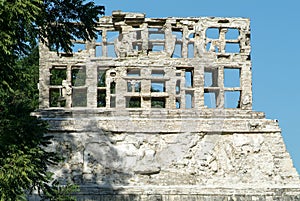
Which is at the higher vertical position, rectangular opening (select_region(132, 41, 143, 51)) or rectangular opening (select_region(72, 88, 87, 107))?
rectangular opening (select_region(132, 41, 143, 51))

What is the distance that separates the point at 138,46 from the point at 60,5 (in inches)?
541

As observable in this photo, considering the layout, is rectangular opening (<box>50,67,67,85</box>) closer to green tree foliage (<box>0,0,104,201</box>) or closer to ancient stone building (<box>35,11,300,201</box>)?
ancient stone building (<box>35,11,300,201</box>)

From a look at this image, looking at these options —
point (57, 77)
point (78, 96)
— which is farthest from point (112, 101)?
point (57, 77)

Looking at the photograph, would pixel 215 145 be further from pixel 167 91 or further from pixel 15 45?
pixel 15 45

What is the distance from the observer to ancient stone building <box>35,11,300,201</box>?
65.6ft

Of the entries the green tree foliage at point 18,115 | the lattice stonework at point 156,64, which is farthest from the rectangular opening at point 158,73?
the green tree foliage at point 18,115

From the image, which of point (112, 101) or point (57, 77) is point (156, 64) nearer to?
point (112, 101)

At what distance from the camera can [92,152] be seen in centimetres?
2053

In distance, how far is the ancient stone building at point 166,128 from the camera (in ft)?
65.6

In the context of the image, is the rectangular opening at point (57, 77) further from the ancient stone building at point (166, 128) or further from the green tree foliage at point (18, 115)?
the green tree foliage at point (18, 115)

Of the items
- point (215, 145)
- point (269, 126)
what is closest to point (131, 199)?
point (215, 145)

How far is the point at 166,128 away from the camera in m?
21.2

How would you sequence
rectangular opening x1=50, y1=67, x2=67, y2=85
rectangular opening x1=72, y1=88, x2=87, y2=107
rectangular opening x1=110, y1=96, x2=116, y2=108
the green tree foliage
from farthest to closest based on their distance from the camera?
rectangular opening x1=50, y1=67, x2=67, y2=85, rectangular opening x1=72, y1=88, x2=87, y2=107, rectangular opening x1=110, y1=96, x2=116, y2=108, the green tree foliage

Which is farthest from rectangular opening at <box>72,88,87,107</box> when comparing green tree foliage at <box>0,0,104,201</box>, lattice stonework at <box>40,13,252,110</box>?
green tree foliage at <box>0,0,104,201</box>
